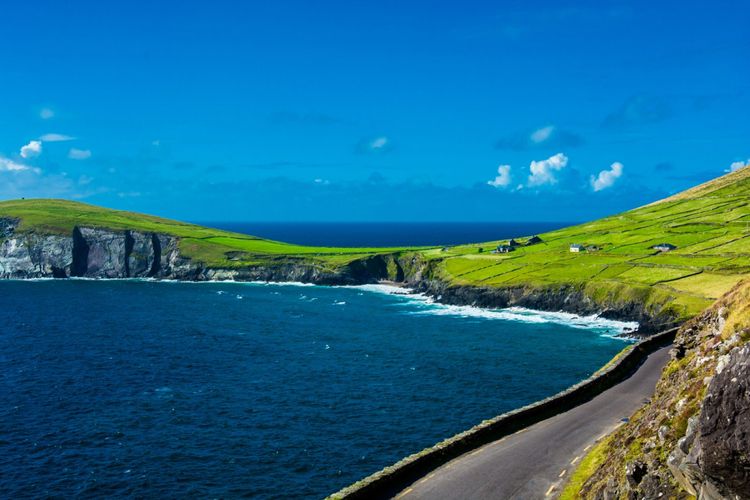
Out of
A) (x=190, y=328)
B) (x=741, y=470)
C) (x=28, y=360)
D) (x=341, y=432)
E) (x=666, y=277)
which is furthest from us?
(x=666, y=277)

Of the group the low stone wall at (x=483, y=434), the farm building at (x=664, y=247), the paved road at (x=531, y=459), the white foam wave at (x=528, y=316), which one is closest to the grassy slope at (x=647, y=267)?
the farm building at (x=664, y=247)

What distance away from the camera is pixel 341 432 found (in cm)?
6625

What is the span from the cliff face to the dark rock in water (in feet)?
0.09

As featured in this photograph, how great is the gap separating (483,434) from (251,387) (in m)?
43.5

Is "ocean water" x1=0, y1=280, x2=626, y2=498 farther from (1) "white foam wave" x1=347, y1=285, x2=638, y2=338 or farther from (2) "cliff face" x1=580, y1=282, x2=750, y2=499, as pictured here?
(2) "cliff face" x1=580, y1=282, x2=750, y2=499

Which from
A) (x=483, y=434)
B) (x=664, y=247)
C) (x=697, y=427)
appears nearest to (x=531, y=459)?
(x=483, y=434)

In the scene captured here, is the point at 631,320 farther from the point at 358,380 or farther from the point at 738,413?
the point at 738,413

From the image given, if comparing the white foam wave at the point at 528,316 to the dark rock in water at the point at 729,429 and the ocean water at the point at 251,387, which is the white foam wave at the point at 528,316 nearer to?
the ocean water at the point at 251,387

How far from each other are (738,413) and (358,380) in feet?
235

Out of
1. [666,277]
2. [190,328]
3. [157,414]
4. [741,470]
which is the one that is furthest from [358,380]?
[666,277]

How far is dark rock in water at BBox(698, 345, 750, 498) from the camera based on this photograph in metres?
17.9

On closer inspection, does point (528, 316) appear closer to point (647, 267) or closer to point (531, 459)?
point (647, 267)

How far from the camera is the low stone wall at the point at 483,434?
39531mm

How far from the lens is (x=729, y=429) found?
18.4 m
